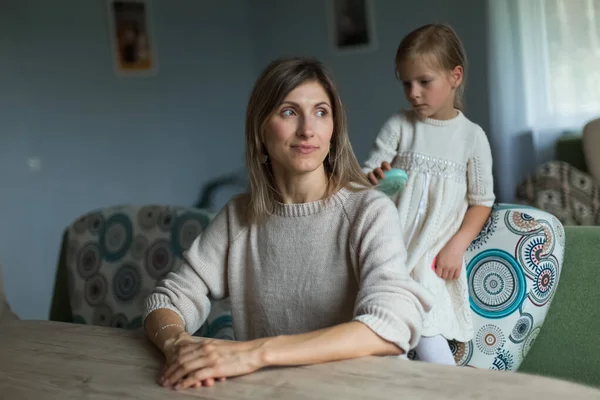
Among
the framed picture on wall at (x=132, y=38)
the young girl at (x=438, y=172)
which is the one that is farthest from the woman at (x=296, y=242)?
the framed picture on wall at (x=132, y=38)

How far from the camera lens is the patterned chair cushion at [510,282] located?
1724 millimetres

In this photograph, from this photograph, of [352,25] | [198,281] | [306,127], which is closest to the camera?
[306,127]

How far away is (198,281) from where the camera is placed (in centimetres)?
153

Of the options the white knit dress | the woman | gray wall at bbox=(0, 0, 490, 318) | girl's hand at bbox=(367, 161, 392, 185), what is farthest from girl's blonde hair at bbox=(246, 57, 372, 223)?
gray wall at bbox=(0, 0, 490, 318)

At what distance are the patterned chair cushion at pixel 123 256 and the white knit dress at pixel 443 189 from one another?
748 mm

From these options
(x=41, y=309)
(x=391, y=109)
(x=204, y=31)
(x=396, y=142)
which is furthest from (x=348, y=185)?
(x=204, y=31)

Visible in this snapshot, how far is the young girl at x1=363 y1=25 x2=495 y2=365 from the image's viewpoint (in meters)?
1.70

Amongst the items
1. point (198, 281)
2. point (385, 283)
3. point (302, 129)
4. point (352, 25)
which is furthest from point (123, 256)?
point (352, 25)

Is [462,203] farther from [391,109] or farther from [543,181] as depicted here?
[391,109]

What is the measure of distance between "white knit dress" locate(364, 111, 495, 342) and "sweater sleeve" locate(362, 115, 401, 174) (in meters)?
0.02

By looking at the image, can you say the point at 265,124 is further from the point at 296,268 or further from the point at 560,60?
the point at 560,60

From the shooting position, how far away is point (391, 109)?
4652 mm

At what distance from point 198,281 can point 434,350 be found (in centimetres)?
56

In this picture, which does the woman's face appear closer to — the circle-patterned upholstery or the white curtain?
the circle-patterned upholstery
